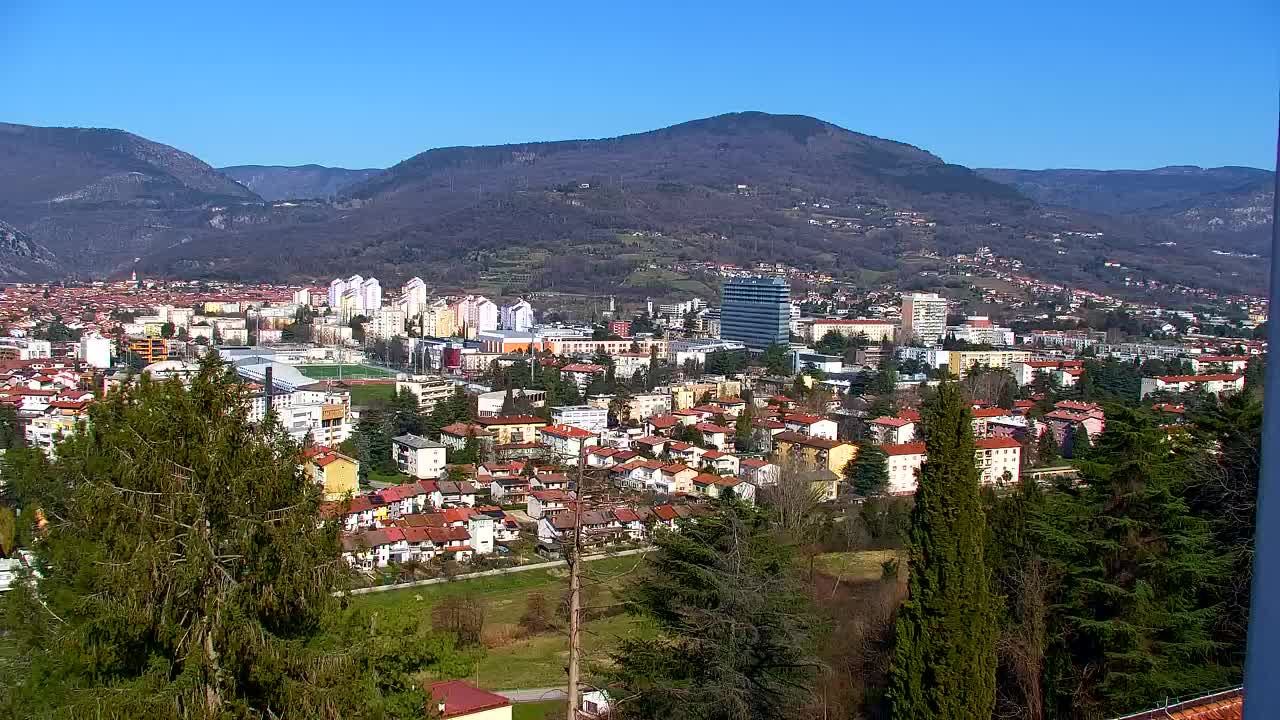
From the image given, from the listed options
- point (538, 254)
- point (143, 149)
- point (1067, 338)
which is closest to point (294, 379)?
point (1067, 338)

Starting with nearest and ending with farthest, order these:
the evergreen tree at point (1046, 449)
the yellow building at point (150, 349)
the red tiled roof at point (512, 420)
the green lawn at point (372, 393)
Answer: the evergreen tree at point (1046, 449)
the red tiled roof at point (512, 420)
the green lawn at point (372, 393)
the yellow building at point (150, 349)

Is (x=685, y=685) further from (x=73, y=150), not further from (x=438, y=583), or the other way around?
(x=73, y=150)

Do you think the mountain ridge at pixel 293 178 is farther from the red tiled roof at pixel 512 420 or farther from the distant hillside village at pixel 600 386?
the red tiled roof at pixel 512 420

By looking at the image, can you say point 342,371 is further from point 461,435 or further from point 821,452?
point 821,452

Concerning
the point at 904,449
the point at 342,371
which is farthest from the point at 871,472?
the point at 342,371

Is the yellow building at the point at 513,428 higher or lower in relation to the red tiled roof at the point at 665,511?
lower

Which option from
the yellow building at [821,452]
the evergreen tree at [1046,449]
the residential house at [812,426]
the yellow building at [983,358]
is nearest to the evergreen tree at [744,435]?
the residential house at [812,426]
